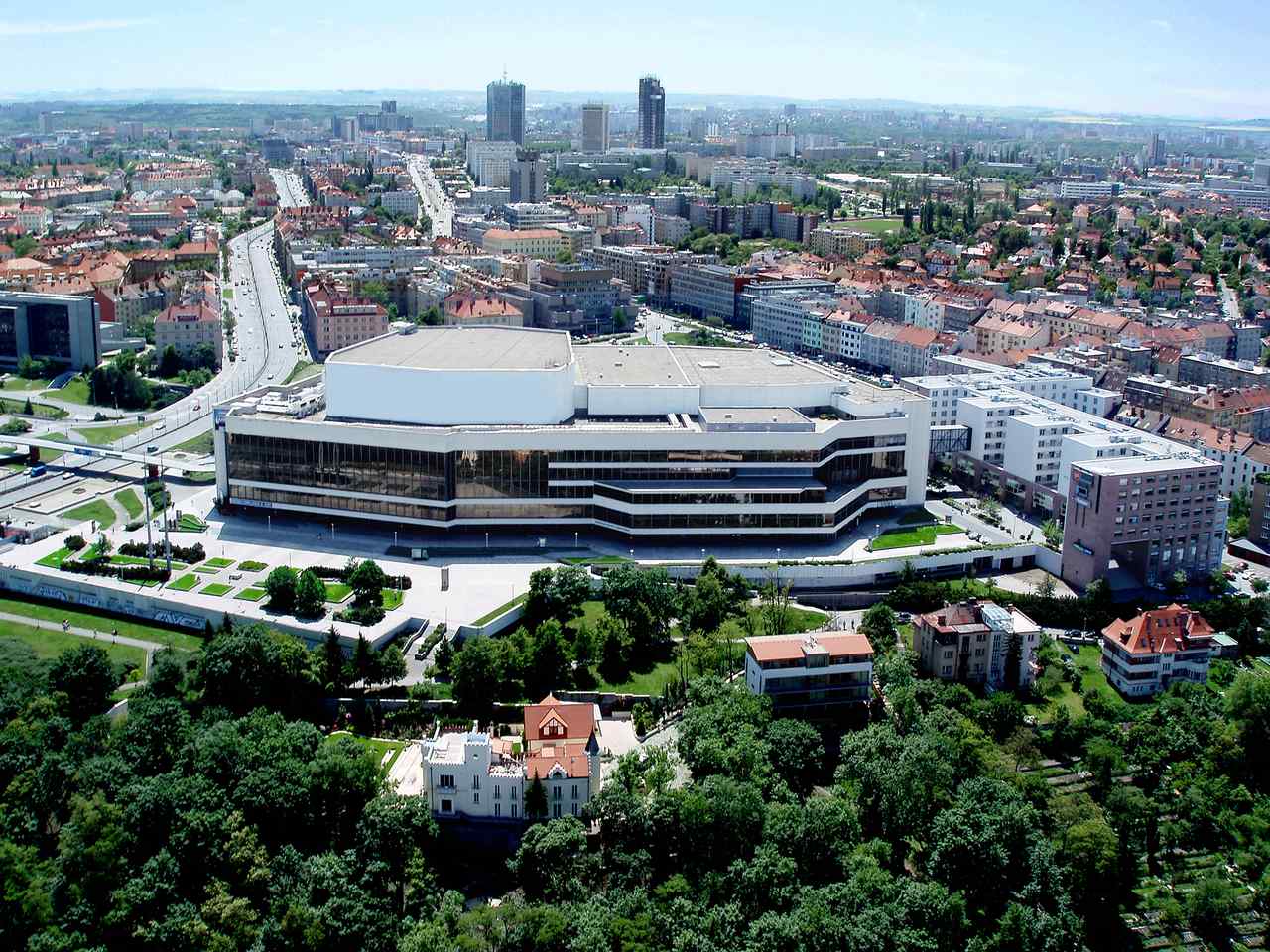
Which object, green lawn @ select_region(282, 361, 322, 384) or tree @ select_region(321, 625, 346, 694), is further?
green lawn @ select_region(282, 361, 322, 384)

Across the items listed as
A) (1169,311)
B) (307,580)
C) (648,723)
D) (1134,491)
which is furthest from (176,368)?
(1169,311)

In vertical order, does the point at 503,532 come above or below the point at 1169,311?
below

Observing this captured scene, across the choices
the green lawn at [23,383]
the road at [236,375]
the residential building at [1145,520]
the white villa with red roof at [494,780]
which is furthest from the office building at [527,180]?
the white villa with red roof at [494,780]

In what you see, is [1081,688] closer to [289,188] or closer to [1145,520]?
[1145,520]

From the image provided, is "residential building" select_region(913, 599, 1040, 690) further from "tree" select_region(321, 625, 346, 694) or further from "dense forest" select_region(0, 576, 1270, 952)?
"tree" select_region(321, 625, 346, 694)

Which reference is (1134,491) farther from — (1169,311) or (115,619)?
(1169,311)

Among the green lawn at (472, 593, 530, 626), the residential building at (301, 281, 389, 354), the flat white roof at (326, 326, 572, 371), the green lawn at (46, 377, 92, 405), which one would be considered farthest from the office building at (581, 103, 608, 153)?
the green lawn at (472, 593, 530, 626)
